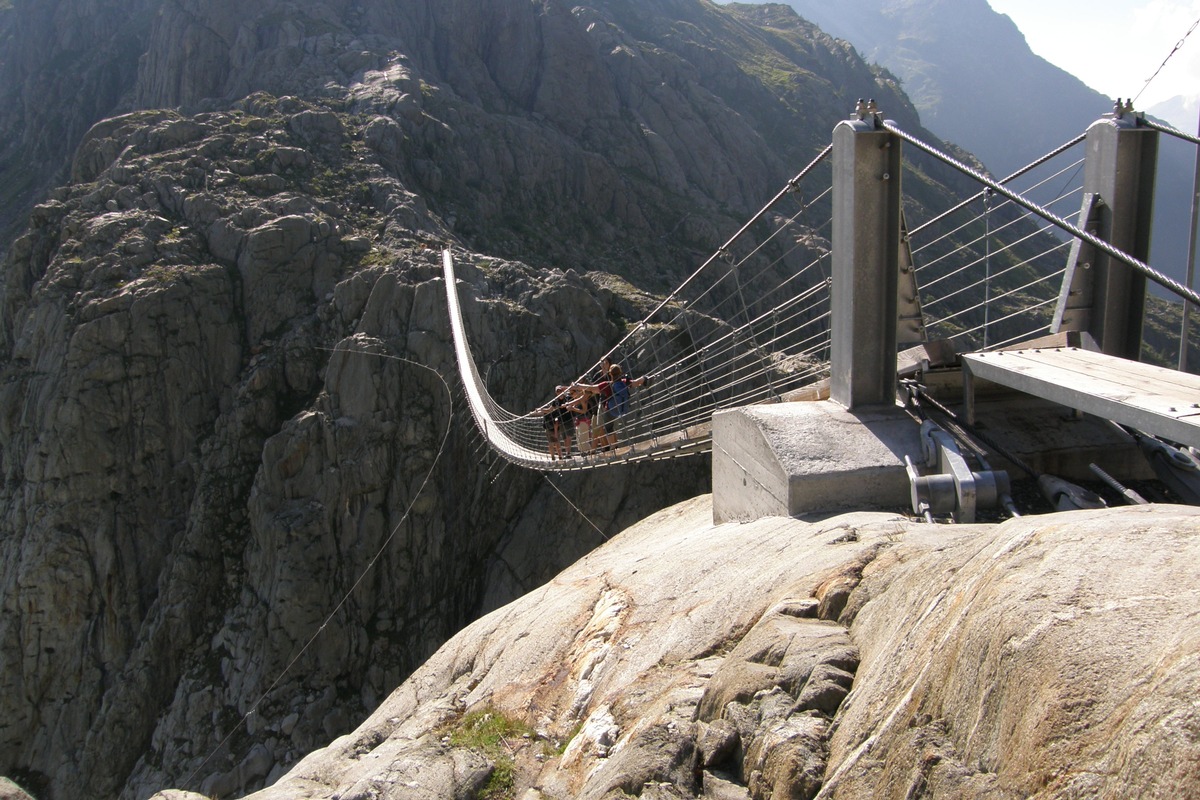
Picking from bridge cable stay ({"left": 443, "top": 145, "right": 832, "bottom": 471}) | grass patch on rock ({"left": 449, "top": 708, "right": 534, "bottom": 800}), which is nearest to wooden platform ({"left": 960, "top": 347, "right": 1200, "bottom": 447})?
bridge cable stay ({"left": 443, "top": 145, "right": 832, "bottom": 471})

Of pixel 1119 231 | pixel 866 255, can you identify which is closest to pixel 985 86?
pixel 1119 231

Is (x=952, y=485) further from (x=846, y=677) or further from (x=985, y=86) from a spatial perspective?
(x=985, y=86)

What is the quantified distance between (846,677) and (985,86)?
8826cm

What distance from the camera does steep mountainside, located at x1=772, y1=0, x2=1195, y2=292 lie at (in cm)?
7394

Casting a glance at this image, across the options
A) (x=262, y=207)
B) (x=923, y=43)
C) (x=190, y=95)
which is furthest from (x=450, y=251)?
(x=923, y=43)

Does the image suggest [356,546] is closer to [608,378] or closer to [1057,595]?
[608,378]

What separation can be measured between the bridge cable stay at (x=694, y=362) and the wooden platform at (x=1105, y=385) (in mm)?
832

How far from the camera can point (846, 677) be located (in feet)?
7.61

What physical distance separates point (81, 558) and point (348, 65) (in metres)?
15.0

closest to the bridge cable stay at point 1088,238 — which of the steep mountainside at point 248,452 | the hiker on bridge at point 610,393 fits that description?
the hiker on bridge at point 610,393

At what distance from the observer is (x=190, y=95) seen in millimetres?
25781

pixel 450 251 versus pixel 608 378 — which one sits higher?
pixel 450 251

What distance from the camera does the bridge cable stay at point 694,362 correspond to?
5.44 meters

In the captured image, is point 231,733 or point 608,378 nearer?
point 608,378
